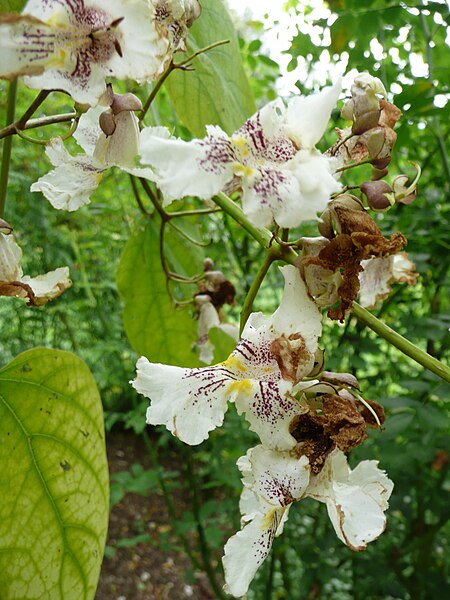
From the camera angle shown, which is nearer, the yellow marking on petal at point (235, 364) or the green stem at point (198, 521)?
the yellow marking on petal at point (235, 364)

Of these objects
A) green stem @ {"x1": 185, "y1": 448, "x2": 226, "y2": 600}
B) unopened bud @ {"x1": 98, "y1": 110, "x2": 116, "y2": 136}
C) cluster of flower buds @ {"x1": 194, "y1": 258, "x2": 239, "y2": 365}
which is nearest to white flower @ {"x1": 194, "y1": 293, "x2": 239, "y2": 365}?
cluster of flower buds @ {"x1": 194, "y1": 258, "x2": 239, "y2": 365}

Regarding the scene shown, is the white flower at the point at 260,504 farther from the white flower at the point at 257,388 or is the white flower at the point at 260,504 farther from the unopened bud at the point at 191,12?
the unopened bud at the point at 191,12

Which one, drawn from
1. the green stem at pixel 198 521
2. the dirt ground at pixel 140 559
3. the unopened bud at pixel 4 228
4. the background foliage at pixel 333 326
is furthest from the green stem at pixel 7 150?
the dirt ground at pixel 140 559

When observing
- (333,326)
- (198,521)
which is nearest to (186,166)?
(333,326)

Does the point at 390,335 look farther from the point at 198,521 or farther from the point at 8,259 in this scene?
the point at 198,521

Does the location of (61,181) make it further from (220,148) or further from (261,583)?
(261,583)

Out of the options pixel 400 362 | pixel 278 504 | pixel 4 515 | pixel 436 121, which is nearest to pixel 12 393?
pixel 4 515
